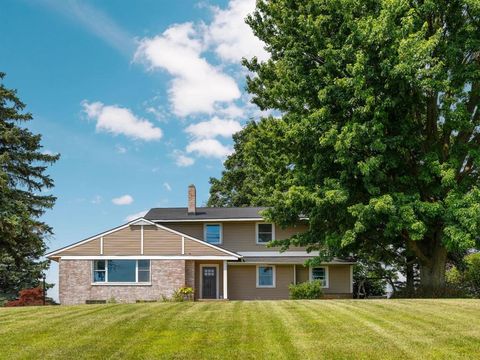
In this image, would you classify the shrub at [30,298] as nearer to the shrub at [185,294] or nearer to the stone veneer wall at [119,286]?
the stone veneer wall at [119,286]

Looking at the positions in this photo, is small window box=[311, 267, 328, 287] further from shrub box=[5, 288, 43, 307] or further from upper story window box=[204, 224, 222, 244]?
shrub box=[5, 288, 43, 307]

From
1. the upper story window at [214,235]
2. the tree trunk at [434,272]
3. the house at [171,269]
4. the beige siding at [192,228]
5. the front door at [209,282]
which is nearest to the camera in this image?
the tree trunk at [434,272]

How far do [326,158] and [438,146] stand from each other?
5.53m

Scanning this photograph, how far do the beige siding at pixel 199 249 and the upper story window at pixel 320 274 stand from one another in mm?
6282

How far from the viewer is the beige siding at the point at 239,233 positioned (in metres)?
36.2

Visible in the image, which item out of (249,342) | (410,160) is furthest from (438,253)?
(249,342)

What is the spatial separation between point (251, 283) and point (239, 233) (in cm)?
332

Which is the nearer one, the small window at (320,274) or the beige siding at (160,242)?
the beige siding at (160,242)

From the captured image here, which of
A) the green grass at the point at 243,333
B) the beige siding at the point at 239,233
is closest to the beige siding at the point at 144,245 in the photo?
the beige siding at the point at 239,233

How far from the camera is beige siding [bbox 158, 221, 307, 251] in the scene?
36.2 metres

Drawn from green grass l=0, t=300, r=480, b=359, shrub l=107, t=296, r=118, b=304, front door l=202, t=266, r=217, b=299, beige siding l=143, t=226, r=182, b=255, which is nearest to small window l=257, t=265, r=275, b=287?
front door l=202, t=266, r=217, b=299

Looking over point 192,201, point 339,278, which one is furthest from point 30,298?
point 339,278

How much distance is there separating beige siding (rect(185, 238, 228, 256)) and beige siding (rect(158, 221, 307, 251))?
3.45m

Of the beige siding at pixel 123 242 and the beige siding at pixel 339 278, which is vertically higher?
the beige siding at pixel 123 242
